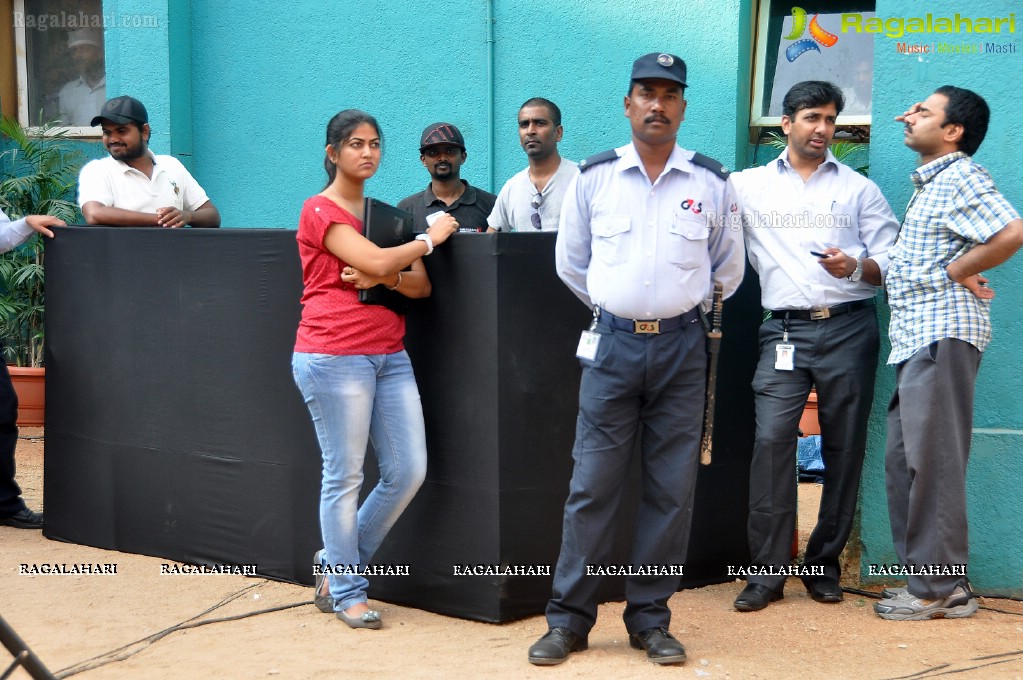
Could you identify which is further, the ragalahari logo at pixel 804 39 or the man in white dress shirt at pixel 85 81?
the man in white dress shirt at pixel 85 81

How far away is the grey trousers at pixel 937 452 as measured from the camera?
4.49 m

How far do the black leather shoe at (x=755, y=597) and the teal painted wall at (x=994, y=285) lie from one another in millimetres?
890

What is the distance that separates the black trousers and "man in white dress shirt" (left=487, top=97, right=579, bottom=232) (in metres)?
2.66

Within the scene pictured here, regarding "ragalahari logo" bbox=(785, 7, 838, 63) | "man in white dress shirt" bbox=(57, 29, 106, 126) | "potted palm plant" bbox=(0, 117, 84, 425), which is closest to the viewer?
"ragalahari logo" bbox=(785, 7, 838, 63)

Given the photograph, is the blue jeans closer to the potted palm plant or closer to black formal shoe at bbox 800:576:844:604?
black formal shoe at bbox 800:576:844:604

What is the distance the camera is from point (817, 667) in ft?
13.2

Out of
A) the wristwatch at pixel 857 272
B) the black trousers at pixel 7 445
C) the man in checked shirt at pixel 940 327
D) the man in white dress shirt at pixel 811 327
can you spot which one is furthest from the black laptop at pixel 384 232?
the black trousers at pixel 7 445

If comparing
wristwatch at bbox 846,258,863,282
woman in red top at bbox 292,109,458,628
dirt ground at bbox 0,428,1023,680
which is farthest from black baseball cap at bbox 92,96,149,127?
wristwatch at bbox 846,258,863,282

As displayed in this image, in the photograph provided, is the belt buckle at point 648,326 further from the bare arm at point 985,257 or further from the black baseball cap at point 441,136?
the black baseball cap at point 441,136

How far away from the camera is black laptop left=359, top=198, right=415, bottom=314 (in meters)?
4.39

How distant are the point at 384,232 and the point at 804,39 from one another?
3700mm

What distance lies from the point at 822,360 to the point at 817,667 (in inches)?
50.2

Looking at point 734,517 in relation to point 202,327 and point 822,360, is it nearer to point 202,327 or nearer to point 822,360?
point 822,360

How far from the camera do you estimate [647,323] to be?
399 centimetres
